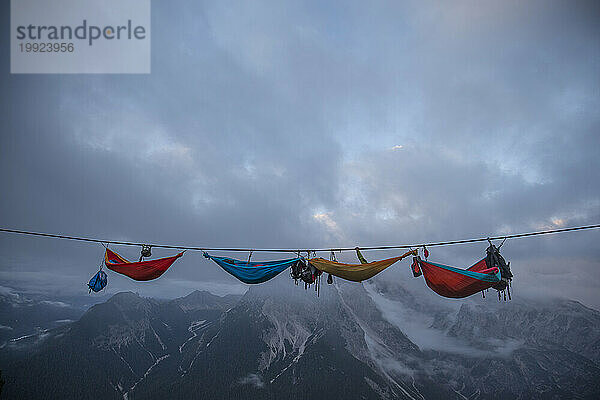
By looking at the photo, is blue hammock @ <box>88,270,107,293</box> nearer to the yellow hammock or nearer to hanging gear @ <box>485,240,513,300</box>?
the yellow hammock

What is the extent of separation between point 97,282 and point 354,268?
899 cm

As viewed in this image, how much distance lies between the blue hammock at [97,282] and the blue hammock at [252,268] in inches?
188

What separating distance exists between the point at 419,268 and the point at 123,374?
174 meters

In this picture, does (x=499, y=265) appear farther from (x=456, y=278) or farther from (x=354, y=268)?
(x=354, y=268)

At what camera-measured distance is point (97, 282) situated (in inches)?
403

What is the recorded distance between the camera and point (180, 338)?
649 feet

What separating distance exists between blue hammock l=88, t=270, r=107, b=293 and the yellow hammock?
7.66m

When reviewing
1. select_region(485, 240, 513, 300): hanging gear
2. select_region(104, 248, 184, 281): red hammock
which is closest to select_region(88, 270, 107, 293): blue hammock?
select_region(104, 248, 184, 281): red hammock

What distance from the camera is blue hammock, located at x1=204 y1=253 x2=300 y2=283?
28.0ft

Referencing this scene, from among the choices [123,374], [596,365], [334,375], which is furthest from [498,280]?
[596,365]

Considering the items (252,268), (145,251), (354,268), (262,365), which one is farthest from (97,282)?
(262,365)

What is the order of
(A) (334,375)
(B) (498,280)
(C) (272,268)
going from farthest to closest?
(A) (334,375) < (C) (272,268) < (B) (498,280)

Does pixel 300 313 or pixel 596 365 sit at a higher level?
pixel 300 313

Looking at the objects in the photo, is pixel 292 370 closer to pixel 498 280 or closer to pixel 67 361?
pixel 67 361
